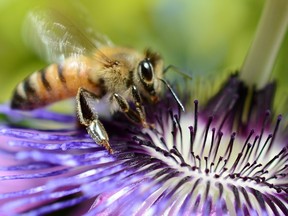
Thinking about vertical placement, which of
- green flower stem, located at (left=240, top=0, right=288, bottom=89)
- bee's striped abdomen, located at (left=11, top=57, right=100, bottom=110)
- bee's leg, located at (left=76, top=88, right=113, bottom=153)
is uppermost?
green flower stem, located at (left=240, top=0, right=288, bottom=89)

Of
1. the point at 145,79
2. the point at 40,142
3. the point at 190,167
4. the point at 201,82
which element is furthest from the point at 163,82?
the point at 201,82

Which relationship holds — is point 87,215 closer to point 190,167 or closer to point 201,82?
point 190,167

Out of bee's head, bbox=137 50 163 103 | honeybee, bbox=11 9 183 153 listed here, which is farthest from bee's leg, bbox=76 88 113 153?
bee's head, bbox=137 50 163 103

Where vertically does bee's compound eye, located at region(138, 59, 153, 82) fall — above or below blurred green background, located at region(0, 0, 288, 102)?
below

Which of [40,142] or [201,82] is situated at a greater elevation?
[201,82]

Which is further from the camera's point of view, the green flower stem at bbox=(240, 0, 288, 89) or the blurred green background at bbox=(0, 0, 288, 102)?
the blurred green background at bbox=(0, 0, 288, 102)

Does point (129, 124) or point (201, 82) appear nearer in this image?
point (129, 124)

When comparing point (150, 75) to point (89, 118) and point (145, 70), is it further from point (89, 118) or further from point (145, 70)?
point (89, 118)

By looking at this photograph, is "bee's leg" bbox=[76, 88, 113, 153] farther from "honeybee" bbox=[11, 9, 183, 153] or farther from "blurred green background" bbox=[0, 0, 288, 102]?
"blurred green background" bbox=[0, 0, 288, 102]

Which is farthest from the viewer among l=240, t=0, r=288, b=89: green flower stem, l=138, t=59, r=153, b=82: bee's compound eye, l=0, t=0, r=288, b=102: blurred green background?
l=0, t=0, r=288, b=102: blurred green background
